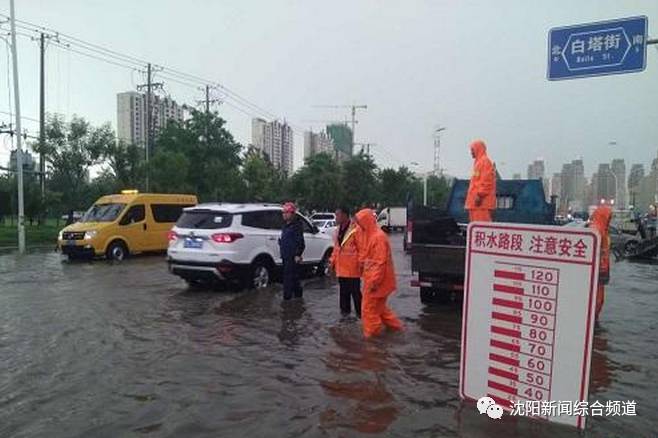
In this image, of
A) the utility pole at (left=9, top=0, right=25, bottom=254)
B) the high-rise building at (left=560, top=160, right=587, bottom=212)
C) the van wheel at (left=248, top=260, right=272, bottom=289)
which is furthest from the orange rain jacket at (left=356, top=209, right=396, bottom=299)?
the high-rise building at (left=560, top=160, right=587, bottom=212)

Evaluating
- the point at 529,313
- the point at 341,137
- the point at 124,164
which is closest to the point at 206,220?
the point at 529,313

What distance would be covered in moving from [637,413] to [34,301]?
376 inches

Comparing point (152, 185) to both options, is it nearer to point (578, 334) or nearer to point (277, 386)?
point (277, 386)

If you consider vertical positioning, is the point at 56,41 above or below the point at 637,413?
above

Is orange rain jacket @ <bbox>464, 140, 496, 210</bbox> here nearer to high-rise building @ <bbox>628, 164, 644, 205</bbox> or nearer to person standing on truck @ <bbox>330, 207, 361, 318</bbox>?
person standing on truck @ <bbox>330, 207, 361, 318</bbox>

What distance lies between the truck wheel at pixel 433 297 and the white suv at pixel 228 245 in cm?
312

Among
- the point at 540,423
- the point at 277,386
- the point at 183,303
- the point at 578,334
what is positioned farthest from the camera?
the point at 183,303

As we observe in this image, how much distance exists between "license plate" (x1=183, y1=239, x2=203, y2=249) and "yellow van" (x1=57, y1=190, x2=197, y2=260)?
306 inches

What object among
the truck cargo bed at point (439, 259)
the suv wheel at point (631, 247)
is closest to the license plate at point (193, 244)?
the truck cargo bed at point (439, 259)

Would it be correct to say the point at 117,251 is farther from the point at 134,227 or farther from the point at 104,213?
the point at 104,213

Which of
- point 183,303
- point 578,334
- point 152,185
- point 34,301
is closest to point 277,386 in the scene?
point 578,334

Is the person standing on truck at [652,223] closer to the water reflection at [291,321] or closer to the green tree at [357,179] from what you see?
the water reflection at [291,321]

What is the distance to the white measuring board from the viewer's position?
12.4ft

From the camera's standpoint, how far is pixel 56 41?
→ 35.3m
